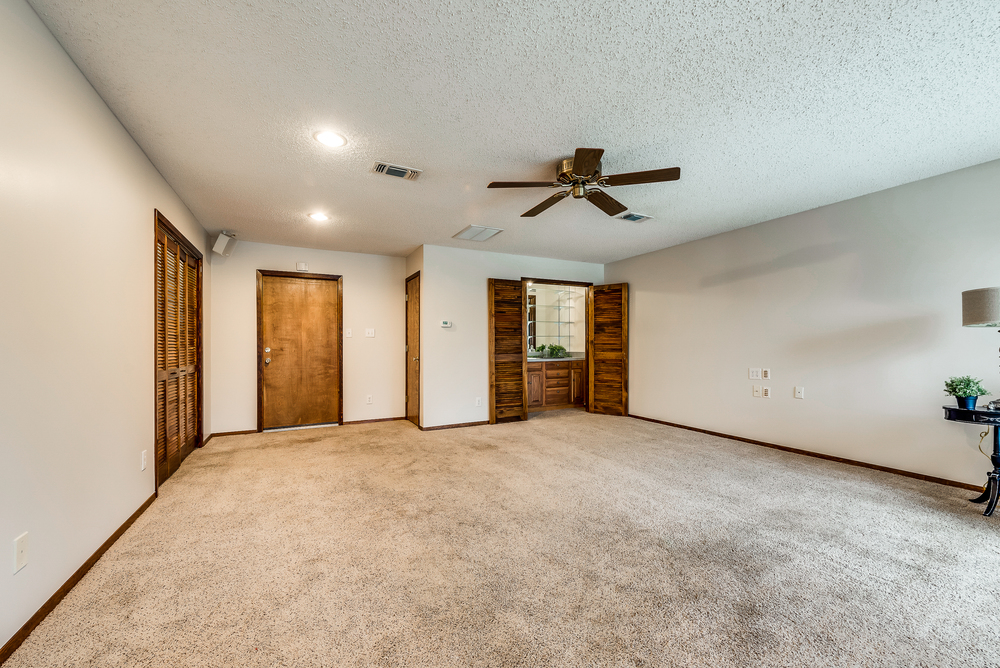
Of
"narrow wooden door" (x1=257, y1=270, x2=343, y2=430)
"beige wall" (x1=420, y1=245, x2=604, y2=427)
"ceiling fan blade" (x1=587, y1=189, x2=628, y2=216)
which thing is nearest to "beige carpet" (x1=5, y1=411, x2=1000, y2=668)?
"narrow wooden door" (x1=257, y1=270, x2=343, y2=430)

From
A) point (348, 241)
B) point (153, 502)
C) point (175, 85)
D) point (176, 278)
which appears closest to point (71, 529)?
point (153, 502)

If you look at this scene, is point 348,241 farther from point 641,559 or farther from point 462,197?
point 641,559

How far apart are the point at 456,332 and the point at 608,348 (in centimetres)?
233

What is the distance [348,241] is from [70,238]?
3208 mm

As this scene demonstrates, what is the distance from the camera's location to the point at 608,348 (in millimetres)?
6188

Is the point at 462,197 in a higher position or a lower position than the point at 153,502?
higher

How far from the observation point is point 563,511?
2715mm

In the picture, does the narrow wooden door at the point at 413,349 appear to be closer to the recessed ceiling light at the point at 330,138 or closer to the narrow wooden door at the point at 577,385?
the narrow wooden door at the point at 577,385

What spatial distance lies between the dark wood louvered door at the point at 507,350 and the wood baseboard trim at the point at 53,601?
3870mm

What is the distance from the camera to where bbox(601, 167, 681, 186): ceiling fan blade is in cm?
249

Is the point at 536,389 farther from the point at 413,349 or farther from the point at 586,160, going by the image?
the point at 586,160

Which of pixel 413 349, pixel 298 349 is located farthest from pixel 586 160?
pixel 298 349

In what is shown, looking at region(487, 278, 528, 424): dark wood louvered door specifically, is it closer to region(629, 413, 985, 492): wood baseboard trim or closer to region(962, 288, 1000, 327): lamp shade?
region(629, 413, 985, 492): wood baseboard trim

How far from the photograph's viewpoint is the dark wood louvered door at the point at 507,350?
18.4 ft
